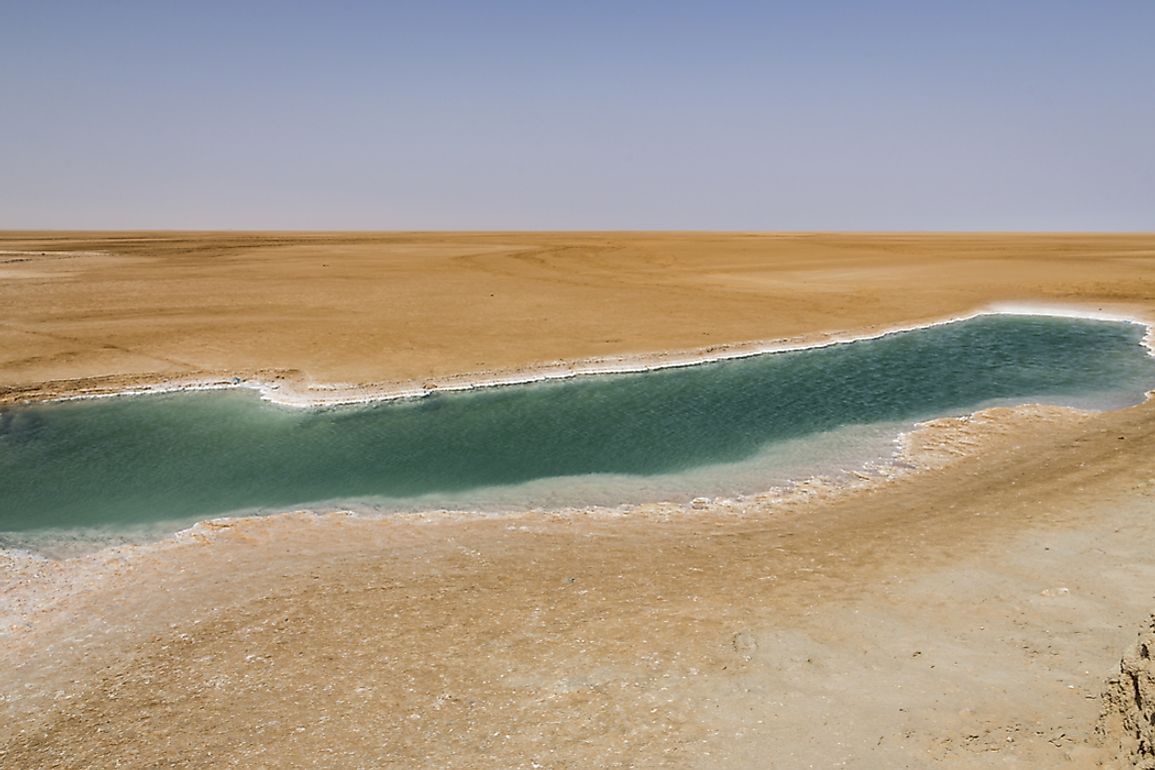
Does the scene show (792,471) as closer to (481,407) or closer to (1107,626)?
(1107,626)

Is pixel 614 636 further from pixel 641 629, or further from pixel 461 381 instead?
pixel 461 381

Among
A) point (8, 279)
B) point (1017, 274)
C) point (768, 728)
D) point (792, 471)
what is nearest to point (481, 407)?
point (792, 471)

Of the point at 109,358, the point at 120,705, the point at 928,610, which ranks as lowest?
the point at 120,705

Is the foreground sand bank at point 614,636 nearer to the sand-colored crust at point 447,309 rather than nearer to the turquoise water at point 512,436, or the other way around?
the turquoise water at point 512,436

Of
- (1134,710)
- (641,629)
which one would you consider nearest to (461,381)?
(641,629)

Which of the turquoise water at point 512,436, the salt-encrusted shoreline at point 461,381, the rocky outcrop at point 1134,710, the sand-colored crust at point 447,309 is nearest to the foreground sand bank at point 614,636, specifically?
the rocky outcrop at point 1134,710
